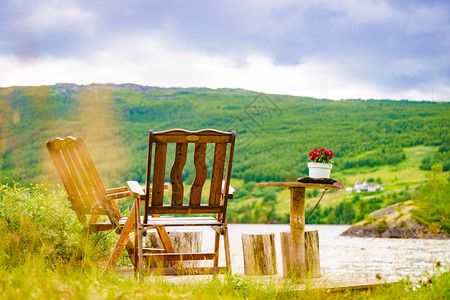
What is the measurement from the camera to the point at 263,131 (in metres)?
71.4

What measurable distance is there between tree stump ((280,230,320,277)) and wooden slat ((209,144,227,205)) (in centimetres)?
91

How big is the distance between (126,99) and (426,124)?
45940 mm

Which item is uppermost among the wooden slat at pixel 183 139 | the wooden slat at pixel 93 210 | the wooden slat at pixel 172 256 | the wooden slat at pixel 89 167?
Result: the wooden slat at pixel 183 139

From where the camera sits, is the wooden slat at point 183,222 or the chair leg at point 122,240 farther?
the chair leg at point 122,240

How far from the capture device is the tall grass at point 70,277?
2564mm

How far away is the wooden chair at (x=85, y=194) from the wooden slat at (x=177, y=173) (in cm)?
40

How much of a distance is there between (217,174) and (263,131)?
67.7 meters

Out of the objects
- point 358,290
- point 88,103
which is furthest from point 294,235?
point 88,103

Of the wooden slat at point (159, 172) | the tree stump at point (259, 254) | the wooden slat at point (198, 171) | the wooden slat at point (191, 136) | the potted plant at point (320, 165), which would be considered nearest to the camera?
the wooden slat at point (191, 136)

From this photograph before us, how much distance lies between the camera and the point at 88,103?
73.6 meters

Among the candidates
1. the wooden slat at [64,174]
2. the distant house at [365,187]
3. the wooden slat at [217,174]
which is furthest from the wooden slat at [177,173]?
the distant house at [365,187]

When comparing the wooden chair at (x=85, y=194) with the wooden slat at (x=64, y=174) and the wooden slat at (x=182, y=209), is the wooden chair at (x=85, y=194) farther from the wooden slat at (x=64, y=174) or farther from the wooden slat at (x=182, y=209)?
the wooden slat at (x=182, y=209)

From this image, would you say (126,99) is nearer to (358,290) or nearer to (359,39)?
(359,39)

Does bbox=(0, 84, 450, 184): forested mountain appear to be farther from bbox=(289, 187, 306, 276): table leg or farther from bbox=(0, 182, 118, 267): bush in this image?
bbox=(289, 187, 306, 276): table leg
